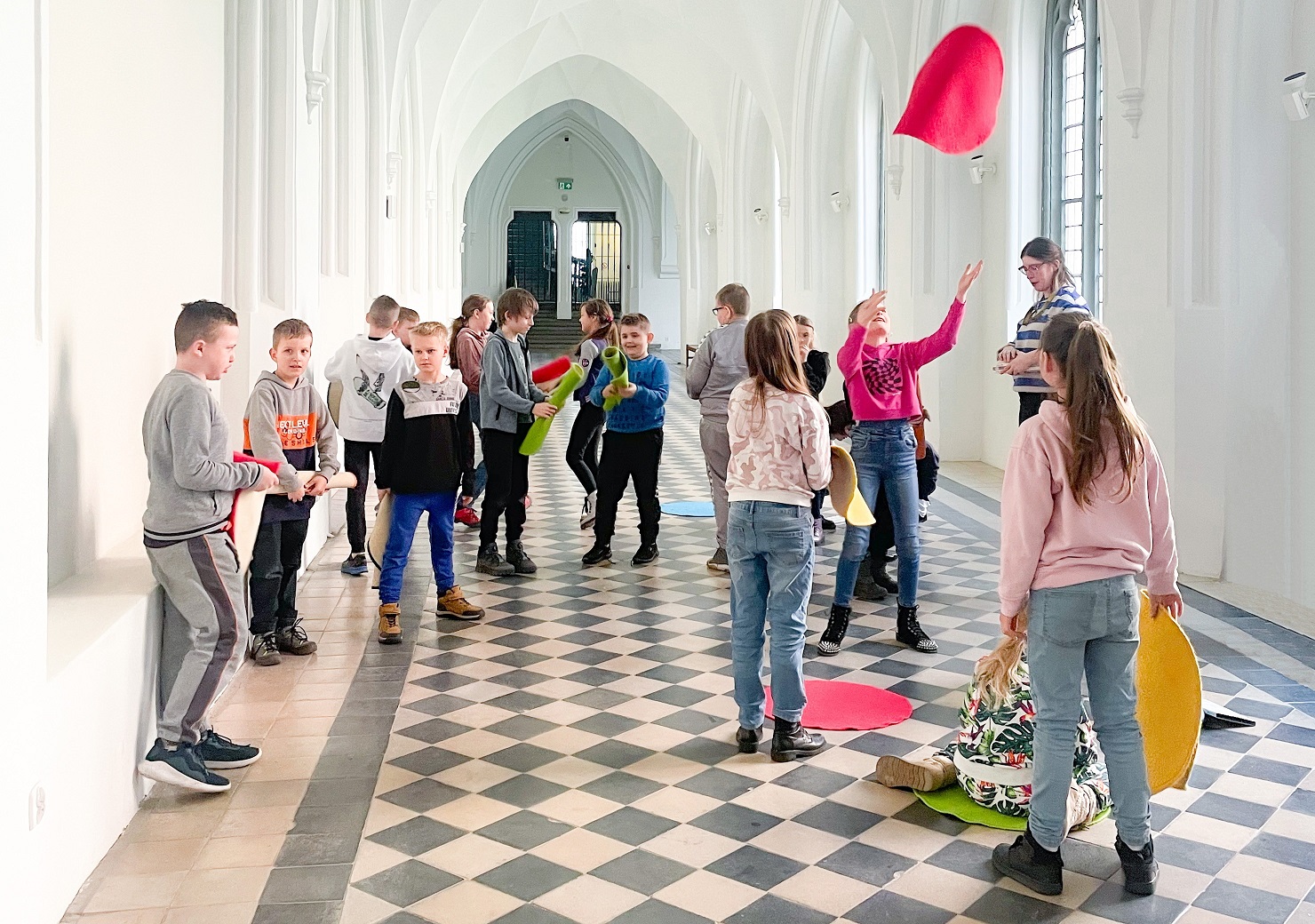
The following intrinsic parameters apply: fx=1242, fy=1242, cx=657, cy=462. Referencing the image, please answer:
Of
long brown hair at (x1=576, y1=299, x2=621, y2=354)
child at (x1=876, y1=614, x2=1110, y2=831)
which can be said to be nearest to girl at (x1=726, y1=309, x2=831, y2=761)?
child at (x1=876, y1=614, x2=1110, y2=831)

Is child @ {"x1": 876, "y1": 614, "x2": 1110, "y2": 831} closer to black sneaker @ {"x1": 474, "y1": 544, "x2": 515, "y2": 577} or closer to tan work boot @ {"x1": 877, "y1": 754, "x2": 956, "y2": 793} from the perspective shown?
tan work boot @ {"x1": 877, "y1": 754, "x2": 956, "y2": 793}

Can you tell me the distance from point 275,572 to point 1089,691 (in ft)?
12.0

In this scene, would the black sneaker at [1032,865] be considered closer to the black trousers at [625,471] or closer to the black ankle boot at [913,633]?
the black ankle boot at [913,633]

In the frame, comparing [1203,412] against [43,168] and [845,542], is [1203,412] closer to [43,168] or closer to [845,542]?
[845,542]

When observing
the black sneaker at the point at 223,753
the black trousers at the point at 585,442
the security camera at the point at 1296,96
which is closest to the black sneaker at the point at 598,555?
the black trousers at the point at 585,442

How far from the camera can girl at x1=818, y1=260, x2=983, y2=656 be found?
569cm

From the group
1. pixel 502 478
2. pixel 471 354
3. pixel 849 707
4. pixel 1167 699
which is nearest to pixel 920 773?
pixel 1167 699

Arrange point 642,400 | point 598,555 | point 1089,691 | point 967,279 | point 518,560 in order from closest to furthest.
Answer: point 1089,691
point 967,279
point 642,400
point 518,560
point 598,555

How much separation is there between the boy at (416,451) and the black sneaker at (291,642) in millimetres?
371

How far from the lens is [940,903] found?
331 cm

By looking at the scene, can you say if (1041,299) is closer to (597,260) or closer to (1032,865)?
(1032,865)

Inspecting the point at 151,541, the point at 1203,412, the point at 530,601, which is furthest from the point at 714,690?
the point at 1203,412

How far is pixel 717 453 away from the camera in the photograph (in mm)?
7281

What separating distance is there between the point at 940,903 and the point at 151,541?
2.67 meters
